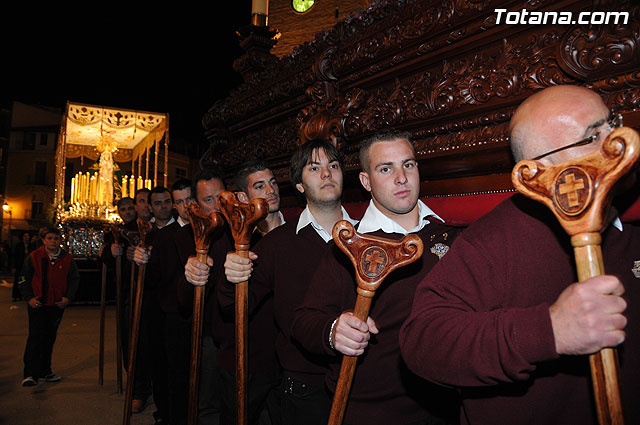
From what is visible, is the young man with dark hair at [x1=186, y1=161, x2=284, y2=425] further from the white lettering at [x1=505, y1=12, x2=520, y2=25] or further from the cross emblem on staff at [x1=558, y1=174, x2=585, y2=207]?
the cross emblem on staff at [x1=558, y1=174, x2=585, y2=207]

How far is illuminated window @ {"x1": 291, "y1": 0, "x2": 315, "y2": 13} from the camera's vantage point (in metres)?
6.55

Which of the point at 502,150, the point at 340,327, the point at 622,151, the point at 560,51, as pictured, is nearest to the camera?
the point at 622,151

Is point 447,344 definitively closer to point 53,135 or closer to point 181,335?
point 181,335

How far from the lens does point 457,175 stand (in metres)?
2.27


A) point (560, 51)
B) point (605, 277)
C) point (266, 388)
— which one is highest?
point (560, 51)

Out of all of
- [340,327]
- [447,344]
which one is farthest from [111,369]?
[447,344]

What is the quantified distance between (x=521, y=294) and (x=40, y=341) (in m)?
6.03

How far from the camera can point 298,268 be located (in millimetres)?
2449

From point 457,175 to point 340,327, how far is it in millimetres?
1042

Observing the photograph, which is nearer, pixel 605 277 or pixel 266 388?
pixel 605 277

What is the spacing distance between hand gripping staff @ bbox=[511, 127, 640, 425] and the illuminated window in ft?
20.3

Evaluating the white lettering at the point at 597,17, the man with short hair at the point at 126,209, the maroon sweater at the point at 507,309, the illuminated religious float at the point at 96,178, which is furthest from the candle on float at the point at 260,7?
the illuminated religious float at the point at 96,178

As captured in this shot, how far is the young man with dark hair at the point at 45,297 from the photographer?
18.3ft

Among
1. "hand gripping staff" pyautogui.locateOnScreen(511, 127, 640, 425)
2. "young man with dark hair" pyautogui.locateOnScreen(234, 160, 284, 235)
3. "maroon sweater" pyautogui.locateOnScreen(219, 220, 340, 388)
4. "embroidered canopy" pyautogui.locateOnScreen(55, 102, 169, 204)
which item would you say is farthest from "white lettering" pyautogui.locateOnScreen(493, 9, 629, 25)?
"embroidered canopy" pyautogui.locateOnScreen(55, 102, 169, 204)
